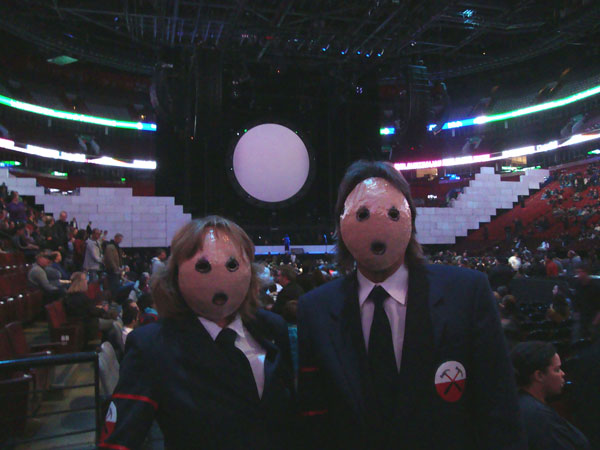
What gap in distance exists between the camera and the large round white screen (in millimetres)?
15180

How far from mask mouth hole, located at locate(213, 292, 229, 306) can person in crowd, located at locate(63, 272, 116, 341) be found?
17.0 feet

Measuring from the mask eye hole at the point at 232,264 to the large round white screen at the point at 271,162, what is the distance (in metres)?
13.9

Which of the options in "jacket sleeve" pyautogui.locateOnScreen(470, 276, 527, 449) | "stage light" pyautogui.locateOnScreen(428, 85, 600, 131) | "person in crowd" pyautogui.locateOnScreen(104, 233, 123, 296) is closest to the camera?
"jacket sleeve" pyautogui.locateOnScreen(470, 276, 527, 449)

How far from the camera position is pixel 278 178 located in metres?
15.5

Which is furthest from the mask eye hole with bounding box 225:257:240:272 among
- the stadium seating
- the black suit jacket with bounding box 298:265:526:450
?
the stadium seating

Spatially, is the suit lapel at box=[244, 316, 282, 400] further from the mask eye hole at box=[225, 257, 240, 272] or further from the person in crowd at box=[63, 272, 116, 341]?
the person in crowd at box=[63, 272, 116, 341]

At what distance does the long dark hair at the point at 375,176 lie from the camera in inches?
53.9

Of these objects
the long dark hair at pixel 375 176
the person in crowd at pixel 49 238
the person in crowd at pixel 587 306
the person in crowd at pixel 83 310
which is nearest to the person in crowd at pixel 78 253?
the person in crowd at pixel 49 238

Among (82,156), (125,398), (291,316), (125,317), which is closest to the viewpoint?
(125,398)

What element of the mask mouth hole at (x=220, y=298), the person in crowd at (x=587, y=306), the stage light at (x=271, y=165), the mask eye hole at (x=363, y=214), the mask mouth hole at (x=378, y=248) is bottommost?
the person in crowd at (x=587, y=306)

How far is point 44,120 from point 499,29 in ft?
65.0

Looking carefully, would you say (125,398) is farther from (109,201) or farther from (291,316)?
(109,201)

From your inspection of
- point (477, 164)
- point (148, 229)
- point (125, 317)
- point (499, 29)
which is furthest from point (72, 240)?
point (477, 164)

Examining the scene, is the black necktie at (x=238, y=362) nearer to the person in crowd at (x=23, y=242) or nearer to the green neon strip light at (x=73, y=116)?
the person in crowd at (x=23, y=242)
